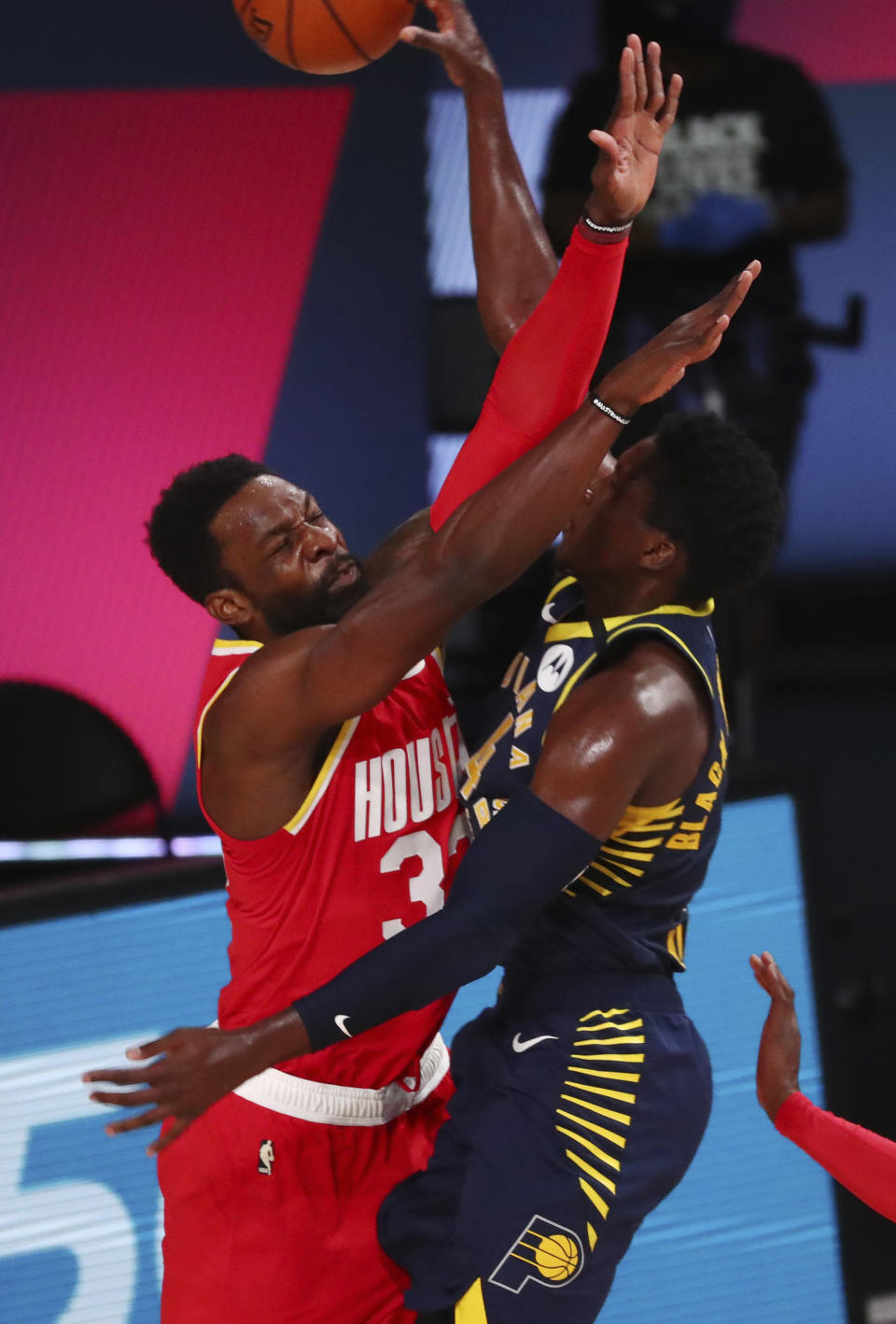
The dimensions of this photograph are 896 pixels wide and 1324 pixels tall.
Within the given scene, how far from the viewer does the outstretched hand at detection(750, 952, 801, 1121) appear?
254cm

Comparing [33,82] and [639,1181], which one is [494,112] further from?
[33,82]

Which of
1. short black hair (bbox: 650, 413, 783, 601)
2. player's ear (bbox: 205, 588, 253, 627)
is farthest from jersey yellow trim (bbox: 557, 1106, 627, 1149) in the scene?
player's ear (bbox: 205, 588, 253, 627)

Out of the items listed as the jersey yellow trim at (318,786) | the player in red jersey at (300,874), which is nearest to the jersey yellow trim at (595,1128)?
the player in red jersey at (300,874)

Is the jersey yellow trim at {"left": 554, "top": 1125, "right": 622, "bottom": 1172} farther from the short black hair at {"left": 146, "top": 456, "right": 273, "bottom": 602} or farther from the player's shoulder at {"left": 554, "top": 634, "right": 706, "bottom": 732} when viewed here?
the short black hair at {"left": 146, "top": 456, "right": 273, "bottom": 602}

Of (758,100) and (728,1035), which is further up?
(758,100)

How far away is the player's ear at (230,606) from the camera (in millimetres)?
2395

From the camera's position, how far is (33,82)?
4.52 m

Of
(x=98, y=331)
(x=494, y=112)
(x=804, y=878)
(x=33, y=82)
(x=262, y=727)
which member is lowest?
(x=804, y=878)

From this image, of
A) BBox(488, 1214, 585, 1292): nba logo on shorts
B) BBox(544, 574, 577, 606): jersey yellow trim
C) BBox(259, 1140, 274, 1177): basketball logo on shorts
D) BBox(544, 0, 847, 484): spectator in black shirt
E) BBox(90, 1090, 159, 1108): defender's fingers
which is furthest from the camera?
BBox(544, 0, 847, 484): spectator in black shirt

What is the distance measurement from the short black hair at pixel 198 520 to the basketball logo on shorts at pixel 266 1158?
0.95m

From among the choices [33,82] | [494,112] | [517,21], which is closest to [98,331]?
[33,82]

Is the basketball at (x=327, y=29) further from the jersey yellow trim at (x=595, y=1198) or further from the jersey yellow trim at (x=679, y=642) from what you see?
the jersey yellow trim at (x=595, y=1198)

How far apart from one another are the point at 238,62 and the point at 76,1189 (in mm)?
3526

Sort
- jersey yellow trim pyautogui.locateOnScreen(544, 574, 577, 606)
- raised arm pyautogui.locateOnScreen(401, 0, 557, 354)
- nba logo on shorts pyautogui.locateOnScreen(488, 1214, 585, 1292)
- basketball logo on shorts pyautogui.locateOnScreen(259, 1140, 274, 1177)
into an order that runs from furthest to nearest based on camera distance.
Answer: raised arm pyautogui.locateOnScreen(401, 0, 557, 354), jersey yellow trim pyautogui.locateOnScreen(544, 574, 577, 606), basketball logo on shorts pyautogui.locateOnScreen(259, 1140, 274, 1177), nba logo on shorts pyautogui.locateOnScreen(488, 1214, 585, 1292)
